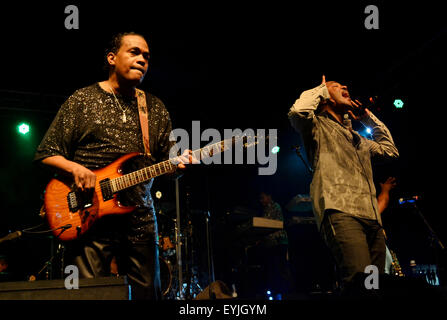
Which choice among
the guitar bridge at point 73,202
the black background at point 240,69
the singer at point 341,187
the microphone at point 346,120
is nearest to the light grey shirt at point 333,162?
the singer at point 341,187

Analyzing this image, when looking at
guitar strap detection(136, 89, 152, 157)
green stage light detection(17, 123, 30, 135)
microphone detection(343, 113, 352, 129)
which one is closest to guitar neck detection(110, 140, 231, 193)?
guitar strap detection(136, 89, 152, 157)

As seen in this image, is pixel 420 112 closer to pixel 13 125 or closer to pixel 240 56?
pixel 240 56

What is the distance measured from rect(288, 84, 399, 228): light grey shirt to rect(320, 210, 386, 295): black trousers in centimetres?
7

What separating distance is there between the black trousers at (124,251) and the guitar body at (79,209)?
0.05 m

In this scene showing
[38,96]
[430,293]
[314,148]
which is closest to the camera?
[430,293]

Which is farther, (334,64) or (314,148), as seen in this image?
(334,64)

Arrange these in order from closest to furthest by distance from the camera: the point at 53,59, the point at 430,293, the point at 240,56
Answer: the point at 430,293, the point at 53,59, the point at 240,56

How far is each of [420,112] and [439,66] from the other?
1.29 metres

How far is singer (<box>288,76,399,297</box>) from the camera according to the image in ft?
9.29

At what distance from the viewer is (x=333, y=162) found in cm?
318

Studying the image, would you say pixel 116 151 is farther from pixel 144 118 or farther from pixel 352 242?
pixel 352 242

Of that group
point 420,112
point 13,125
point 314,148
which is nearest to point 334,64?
point 420,112

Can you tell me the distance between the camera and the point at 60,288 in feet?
5.39

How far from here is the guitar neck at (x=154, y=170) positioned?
2426mm
